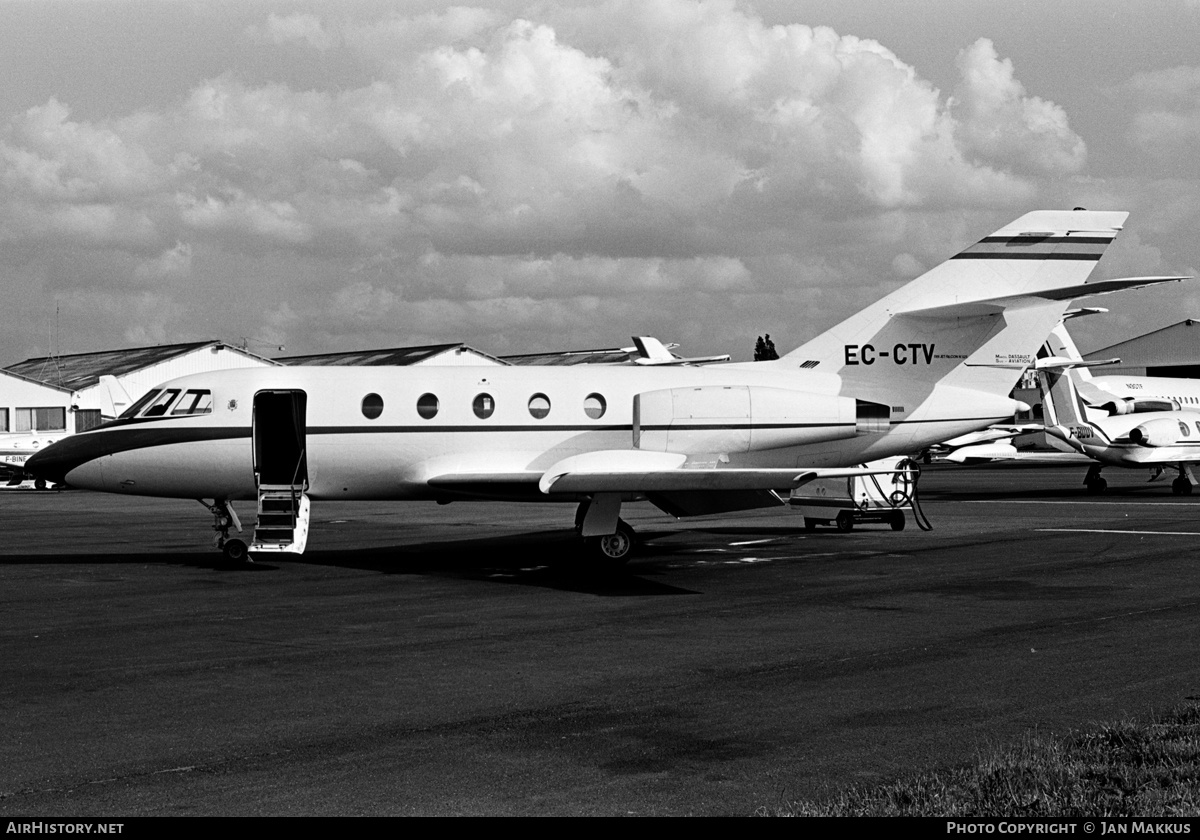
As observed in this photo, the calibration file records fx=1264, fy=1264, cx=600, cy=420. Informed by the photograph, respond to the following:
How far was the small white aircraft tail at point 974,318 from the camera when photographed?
69.1ft

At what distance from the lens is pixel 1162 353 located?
3270 inches

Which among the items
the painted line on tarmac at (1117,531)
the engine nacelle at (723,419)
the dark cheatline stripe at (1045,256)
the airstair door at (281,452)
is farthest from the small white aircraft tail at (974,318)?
the airstair door at (281,452)

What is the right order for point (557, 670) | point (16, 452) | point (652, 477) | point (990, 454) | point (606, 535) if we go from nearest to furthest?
point (557, 670)
point (652, 477)
point (606, 535)
point (990, 454)
point (16, 452)

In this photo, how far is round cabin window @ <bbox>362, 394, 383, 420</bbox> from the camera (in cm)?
1997

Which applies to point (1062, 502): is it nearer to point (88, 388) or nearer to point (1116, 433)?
point (1116, 433)

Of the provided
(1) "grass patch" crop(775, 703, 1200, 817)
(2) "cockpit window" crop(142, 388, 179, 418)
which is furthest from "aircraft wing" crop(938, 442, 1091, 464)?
(1) "grass patch" crop(775, 703, 1200, 817)

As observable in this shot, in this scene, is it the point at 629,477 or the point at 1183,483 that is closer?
the point at 629,477

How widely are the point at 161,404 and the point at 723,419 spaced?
29.5ft

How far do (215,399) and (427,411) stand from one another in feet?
11.0

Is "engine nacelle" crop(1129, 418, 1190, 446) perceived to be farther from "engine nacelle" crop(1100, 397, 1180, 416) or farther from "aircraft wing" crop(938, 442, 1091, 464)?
"aircraft wing" crop(938, 442, 1091, 464)

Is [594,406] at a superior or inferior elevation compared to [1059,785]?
superior

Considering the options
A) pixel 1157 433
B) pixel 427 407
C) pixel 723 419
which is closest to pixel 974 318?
pixel 723 419

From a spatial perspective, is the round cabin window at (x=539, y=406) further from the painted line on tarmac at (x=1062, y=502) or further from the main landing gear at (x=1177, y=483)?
the main landing gear at (x=1177, y=483)

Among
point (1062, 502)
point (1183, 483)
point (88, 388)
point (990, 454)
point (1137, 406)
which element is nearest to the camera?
point (1062, 502)
